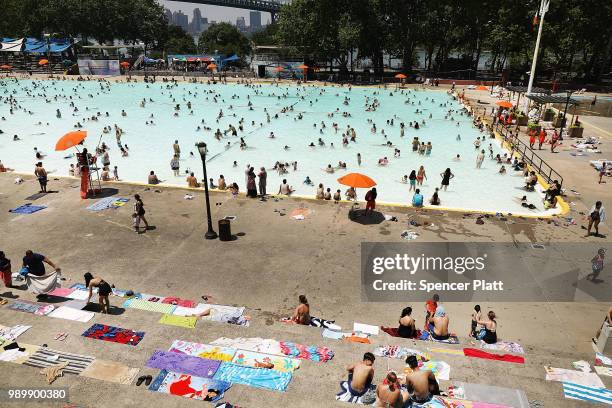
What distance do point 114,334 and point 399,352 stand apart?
6304mm

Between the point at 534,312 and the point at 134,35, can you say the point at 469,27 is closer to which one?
the point at 534,312

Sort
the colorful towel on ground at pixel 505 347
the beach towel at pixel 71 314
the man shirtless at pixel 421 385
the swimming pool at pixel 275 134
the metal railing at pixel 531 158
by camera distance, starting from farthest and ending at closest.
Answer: the swimming pool at pixel 275 134 → the metal railing at pixel 531 158 → the beach towel at pixel 71 314 → the colorful towel on ground at pixel 505 347 → the man shirtless at pixel 421 385

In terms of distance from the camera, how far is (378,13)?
63281 mm

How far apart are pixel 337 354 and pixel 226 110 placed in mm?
40933

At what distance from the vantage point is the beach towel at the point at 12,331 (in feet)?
27.7

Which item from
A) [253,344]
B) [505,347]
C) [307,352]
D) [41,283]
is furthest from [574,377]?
[41,283]

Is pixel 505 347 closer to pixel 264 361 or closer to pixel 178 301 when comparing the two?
pixel 264 361

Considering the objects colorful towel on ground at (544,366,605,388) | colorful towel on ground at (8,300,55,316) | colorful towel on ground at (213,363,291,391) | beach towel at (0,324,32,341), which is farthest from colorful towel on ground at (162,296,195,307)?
colorful towel on ground at (544,366,605,388)

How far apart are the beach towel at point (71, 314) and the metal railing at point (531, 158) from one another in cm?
1991

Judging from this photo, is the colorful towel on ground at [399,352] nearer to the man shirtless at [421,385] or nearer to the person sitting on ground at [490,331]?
the man shirtless at [421,385]

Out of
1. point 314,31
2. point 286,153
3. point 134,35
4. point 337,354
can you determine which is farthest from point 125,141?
point 134,35

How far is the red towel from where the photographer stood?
864 cm

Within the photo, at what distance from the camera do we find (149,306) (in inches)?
423

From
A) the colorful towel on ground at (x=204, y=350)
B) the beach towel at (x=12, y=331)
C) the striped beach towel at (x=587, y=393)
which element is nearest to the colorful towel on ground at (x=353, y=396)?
the colorful towel on ground at (x=204, y=350)
